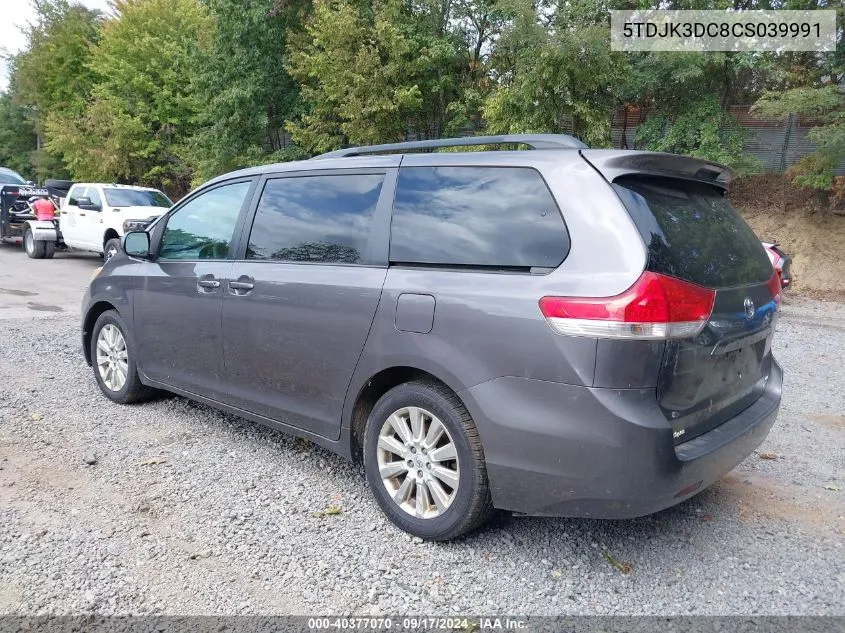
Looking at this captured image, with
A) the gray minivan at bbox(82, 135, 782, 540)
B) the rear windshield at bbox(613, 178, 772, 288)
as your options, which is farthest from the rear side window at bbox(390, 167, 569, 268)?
the rear windshield at bbox(613, 178, 772, 288)

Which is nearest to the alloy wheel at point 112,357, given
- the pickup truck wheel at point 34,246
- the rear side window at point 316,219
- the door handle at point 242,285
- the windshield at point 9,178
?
the door handle at point 242,285

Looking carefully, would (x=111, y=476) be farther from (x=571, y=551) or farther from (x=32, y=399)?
(x=571, y=551)

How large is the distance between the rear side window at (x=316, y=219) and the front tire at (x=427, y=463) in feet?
2.76

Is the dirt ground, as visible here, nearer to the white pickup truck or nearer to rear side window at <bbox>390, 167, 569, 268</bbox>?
rear side window at <bbox>390, 167, 569, 268</bbox>

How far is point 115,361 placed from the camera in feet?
16.5

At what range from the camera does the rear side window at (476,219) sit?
9.02ft

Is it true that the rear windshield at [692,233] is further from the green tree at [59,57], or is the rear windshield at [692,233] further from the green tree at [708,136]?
the green tree at [59,57]

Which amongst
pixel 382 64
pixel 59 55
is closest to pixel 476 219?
pixel 382 64

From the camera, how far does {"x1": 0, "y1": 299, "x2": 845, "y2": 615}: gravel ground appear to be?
2.63 metres

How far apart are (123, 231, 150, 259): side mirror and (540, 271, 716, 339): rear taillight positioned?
3.32 m

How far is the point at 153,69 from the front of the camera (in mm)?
24984

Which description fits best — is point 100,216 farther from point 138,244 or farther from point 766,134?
point 766,134

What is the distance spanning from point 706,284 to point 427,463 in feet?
4.90

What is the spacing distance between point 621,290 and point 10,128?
53905mm
